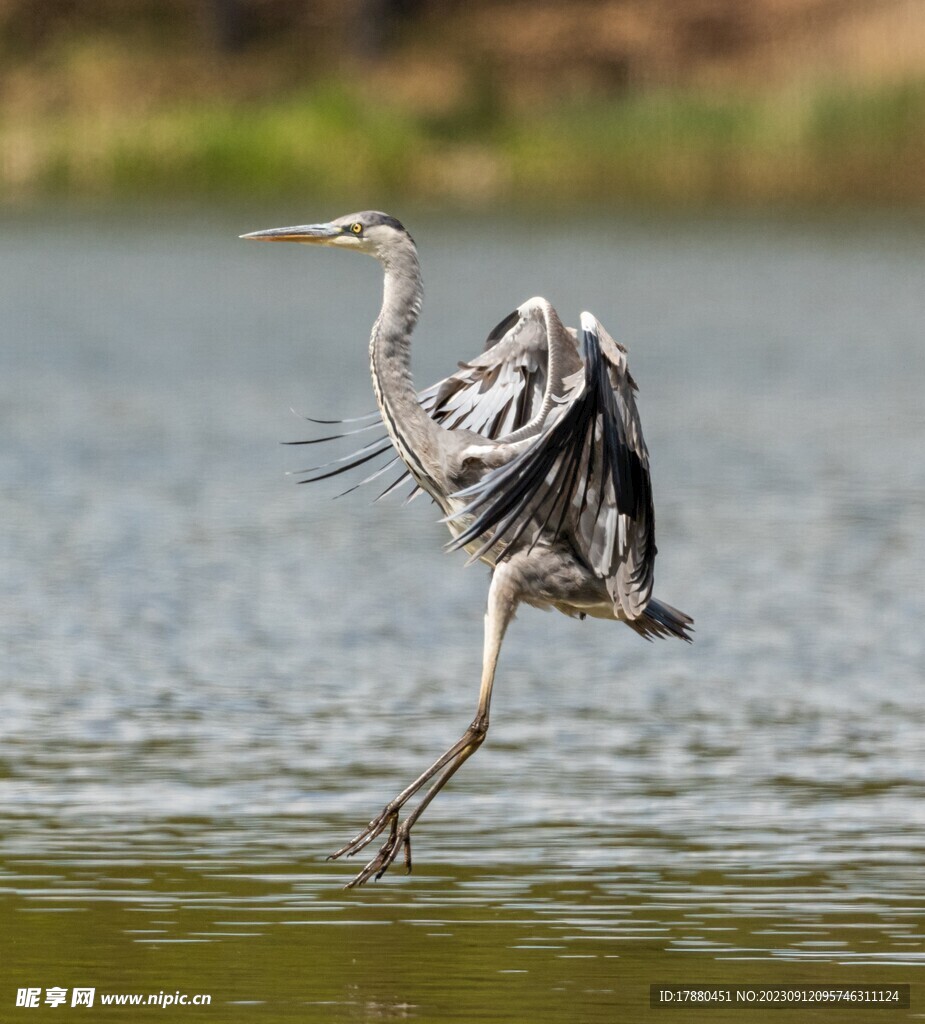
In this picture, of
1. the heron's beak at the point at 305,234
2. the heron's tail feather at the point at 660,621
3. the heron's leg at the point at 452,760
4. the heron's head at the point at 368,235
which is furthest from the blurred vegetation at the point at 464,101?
the heron's leg at the point at 452,760

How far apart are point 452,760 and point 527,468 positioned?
910 mm

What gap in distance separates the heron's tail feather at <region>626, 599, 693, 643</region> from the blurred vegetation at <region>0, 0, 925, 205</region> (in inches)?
1303

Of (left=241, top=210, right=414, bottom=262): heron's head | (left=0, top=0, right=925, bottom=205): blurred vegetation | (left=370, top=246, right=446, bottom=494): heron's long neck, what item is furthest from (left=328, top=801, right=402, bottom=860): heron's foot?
(left=0, top=0, right=925, bottom=205): blurred vegetation

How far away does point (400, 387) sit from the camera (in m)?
8.50

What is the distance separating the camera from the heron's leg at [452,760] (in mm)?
7920

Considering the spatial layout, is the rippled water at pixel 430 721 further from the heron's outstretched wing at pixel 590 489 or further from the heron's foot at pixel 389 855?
the heron's outstretched wing at pixel 590 489

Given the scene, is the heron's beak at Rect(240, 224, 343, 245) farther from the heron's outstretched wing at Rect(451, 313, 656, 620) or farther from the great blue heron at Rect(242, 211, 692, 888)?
the heron's outstretched wing at Rect(451, 313, 656, 620)

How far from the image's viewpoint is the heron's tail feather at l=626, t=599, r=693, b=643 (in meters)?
8.71

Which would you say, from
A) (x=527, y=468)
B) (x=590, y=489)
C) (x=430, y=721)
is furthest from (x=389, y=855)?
(x=430, y=721)

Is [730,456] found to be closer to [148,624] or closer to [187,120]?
[148,624]

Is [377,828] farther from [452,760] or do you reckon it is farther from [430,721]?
[430,721]

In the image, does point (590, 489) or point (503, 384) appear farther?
point (503, 384)

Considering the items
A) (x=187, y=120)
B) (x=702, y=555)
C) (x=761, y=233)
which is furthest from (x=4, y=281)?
(x=702, y=555)

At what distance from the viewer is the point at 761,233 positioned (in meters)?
39.4
